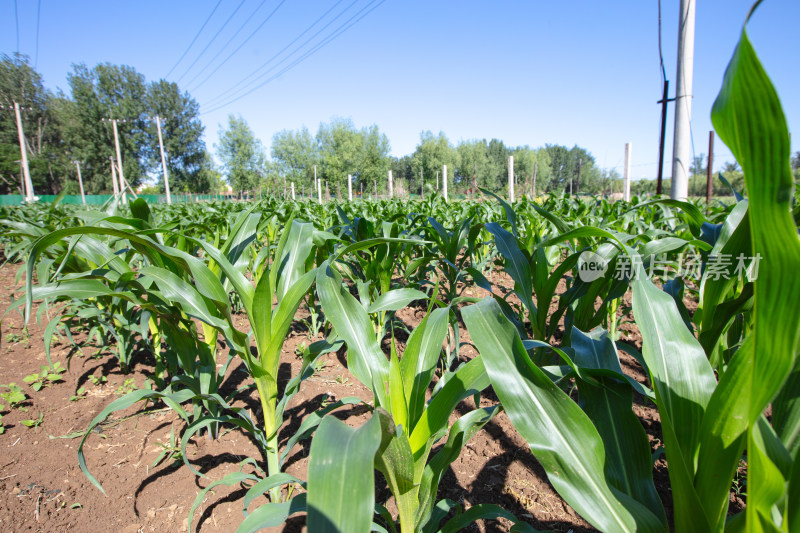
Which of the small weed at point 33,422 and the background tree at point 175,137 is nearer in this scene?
the small weed at point 33,422

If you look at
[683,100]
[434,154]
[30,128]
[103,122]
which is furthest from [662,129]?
[30,128]

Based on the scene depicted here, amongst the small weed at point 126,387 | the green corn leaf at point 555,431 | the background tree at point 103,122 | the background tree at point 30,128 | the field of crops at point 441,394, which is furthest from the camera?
the background tree at point 103,122

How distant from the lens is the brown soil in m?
1.43

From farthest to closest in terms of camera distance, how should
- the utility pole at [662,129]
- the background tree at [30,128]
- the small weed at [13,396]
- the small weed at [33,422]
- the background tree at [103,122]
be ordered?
the background tree at [103,122] → the background tree at [30,128] → the utility pole at [662,129] → the small weed at [13,396] → the small weed at [33,422]

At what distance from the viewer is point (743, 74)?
374mm

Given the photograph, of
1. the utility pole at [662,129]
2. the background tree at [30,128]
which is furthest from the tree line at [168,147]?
the utility pole at [662,129]

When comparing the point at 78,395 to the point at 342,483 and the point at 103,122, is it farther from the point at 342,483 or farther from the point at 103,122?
the point at 103,122

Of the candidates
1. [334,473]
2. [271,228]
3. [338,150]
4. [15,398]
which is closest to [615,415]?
[334,473]

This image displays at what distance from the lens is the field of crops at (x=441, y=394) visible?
50cm

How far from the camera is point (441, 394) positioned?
91cm

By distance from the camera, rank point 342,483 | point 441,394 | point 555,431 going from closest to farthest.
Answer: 1. point 342,483
2. point 555,431
3. point 441,394

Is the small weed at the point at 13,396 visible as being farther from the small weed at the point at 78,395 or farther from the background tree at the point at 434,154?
the background tree at the point at 434,154

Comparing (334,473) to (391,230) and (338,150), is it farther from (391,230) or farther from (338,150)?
(338,150)

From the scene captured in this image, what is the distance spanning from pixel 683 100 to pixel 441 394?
506 cm
